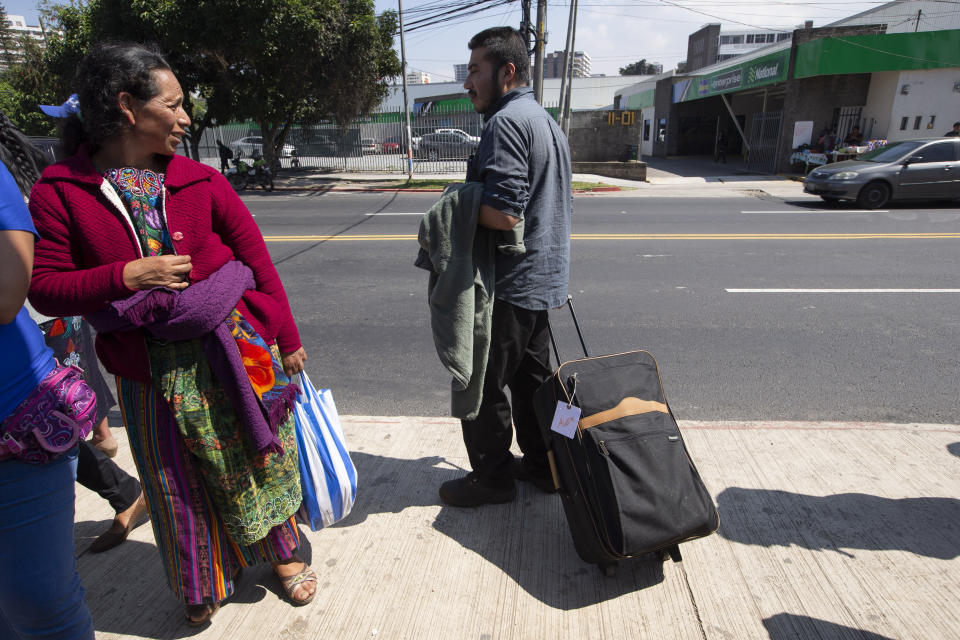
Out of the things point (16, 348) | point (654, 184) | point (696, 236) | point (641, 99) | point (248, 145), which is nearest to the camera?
point (16, 348)

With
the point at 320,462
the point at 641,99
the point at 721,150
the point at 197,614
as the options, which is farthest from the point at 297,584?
the point at 641,99

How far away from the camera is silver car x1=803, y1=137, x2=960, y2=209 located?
12.2 metres

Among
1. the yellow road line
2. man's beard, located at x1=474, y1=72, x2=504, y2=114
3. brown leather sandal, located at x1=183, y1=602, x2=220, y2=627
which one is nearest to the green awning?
the yellow road line

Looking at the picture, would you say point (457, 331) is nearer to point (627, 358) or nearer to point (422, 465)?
point (627, 358)

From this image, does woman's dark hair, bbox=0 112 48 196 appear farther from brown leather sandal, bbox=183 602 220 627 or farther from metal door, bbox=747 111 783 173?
metal door, bbox=747 111 783 173

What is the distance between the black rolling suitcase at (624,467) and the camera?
6.82 feet

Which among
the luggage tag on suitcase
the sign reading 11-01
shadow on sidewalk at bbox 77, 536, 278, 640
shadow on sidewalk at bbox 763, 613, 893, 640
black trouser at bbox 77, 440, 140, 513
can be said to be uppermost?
the sign reading 11-01

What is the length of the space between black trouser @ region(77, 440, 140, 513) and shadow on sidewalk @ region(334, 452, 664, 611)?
3.10 ft

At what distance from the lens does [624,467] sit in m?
2.09

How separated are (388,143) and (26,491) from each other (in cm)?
2453

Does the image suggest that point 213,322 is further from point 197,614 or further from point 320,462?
point 197,614

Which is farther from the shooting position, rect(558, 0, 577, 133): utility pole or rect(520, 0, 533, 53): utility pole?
rect(558, 0, 577, 133): utility pole

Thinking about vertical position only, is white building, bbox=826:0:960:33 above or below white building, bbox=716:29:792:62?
below

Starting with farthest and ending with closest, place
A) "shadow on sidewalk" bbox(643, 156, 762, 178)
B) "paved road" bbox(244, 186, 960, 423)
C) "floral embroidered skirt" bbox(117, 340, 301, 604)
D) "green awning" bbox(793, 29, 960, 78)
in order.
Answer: "shadow on sidewalk" bbox(643, 156, 762, 178), "green awning" bbox(793, 29, 960, 78), "paved road" bbox(244, 186, 960, 423), "floral embroidered skirt" bbox(117, 340, 301, 604)
